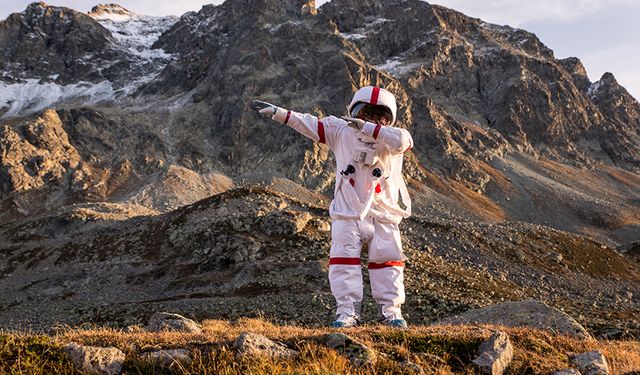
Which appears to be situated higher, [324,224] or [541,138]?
[541,138]

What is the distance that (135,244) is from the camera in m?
39.2

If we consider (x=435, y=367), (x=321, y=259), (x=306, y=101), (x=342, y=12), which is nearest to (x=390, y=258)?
(x=435, y=367)

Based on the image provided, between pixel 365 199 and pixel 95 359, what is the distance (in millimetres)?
5124

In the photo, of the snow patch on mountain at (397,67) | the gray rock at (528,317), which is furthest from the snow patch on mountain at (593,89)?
the gray rock at (528,317)

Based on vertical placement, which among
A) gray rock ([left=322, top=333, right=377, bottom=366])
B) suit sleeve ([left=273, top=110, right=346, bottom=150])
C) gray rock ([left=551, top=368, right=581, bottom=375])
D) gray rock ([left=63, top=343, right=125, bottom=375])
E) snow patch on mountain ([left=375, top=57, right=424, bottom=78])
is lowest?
gray rock ([left=63, top=343, right=125, bottom=375])

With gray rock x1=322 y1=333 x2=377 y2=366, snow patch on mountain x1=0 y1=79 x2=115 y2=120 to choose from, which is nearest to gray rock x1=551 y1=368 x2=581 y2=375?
gray rock x1=322 y1=333 x2=377 y2=366

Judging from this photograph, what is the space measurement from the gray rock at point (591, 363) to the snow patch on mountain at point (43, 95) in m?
161

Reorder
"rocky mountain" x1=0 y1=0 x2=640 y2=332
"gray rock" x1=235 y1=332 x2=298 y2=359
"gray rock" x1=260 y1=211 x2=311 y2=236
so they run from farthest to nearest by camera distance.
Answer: "gray rock" x1=260 y1=211 x2=311 y2=236, "rocky mountain" x1=0 y1=0 x2=640 y2=332, "gray rock" x1=235 y1=332 x2=298 y2=359

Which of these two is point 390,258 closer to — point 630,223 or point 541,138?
point 630,223

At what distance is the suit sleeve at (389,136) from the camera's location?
8.18m

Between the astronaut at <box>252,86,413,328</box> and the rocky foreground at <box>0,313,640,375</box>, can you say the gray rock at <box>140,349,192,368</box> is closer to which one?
the rocky foreground at <box>0,313,640,375</box>

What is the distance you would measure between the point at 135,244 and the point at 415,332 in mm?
36642

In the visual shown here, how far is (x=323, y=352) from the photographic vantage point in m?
4.79

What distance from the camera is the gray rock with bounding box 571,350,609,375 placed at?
528cm
